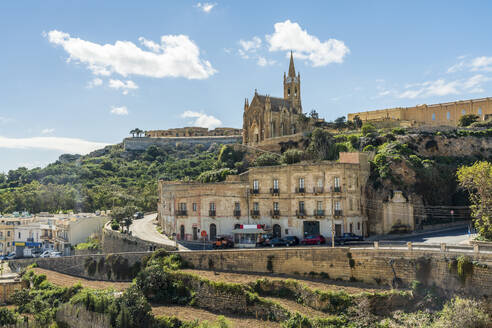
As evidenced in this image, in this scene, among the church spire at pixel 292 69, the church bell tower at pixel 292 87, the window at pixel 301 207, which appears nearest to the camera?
the window at pixel 301 207

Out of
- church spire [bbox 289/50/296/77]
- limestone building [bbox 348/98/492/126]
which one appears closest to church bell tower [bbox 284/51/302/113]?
church spire [bbox 289/50/296/77]

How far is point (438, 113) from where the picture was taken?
7888cm

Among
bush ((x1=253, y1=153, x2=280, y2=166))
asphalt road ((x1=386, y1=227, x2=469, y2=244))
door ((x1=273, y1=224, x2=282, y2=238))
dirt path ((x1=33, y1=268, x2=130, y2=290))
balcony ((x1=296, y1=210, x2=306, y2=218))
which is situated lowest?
dirt path ((x1=33, y1=268, x2=130, y2=290))

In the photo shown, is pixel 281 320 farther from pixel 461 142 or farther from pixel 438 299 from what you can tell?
pixel 461 142

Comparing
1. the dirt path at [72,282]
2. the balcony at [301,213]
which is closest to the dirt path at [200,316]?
the dirt path at [72,282]

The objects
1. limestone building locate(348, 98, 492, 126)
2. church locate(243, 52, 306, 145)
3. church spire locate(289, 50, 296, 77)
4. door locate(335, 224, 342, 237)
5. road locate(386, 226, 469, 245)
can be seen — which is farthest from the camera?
church spire locate(289, 50, 296, 77)

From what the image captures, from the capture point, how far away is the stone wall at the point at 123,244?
4037cm

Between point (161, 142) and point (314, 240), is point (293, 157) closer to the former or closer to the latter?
point (314, 240)

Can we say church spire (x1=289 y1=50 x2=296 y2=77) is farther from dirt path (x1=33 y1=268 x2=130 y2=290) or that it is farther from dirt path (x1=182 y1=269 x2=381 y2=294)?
dirt path (x1=182 y1=269 x2=381 y2=294)

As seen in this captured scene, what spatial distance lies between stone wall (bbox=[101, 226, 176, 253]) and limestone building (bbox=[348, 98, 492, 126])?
47168 mm

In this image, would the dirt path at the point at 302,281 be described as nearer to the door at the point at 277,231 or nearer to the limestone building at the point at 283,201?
the limestone building at the point at 283,201

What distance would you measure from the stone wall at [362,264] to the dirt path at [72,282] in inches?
266

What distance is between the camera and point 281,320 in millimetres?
27141

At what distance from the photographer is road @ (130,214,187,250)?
45.3 meters
